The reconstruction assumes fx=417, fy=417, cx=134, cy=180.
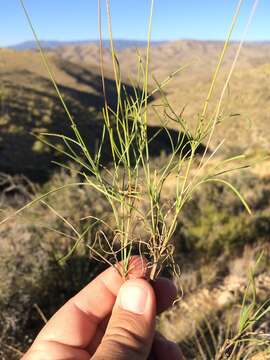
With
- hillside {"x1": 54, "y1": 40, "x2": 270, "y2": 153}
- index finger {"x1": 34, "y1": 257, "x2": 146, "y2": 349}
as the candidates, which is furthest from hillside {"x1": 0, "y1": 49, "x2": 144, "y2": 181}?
index finger {"x1": 34, "y1": 257, "x2": 146, "y2": 349}

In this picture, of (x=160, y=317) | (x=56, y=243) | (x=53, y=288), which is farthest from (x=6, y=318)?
(x=160, y=317)

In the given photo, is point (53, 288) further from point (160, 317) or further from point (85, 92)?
point (85, 92)

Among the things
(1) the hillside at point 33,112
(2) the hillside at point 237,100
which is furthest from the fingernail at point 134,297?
(1) the hillside at point 33,112

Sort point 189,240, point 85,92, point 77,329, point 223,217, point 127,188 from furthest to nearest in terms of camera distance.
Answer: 1. point 85,92
2. point 223,217
3. point 189,240
4. point 77,329
5. point 127,188

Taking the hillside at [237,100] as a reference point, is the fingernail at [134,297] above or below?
below

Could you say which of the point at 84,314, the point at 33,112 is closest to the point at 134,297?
the point at 84,314

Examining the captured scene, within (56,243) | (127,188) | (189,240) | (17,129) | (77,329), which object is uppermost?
(17,129)

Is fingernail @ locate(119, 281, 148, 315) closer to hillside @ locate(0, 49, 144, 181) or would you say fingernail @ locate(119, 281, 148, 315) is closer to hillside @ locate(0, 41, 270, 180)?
hillside @ locate(0, 41, 270, 180)

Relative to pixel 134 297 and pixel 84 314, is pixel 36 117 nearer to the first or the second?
pixel 84 314

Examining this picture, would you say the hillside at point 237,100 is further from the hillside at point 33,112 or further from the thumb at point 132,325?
the hillside at point 33,112
